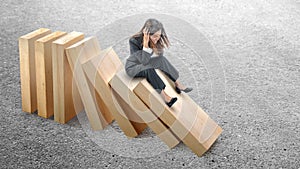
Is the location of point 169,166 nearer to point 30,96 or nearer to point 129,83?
point 129,83

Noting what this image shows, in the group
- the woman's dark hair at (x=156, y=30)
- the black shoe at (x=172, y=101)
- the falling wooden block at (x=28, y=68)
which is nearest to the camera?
the woman's dark hair at (x=156, y=30)

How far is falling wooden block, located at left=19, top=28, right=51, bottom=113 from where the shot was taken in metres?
1.95

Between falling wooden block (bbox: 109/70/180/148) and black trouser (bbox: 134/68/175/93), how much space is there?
0.04 meters

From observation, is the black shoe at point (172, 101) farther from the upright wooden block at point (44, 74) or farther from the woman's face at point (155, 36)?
the upright wooden block at point (44, 74)

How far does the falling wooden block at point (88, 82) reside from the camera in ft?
6.01

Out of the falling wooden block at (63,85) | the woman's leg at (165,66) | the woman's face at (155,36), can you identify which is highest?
the woman's face at (155,36)

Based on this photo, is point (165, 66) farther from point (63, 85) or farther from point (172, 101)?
point (63, 85)

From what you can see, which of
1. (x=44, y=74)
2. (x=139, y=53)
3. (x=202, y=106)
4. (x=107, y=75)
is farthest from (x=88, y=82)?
(x=202, y=106)

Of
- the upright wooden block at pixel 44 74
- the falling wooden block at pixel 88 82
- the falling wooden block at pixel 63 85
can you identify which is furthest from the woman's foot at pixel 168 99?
the upright wooden block at pixel 44 74

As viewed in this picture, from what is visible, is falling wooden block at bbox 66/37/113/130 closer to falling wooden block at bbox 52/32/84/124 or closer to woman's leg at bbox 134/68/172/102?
falling wooden block at bbox 52/32/84/124

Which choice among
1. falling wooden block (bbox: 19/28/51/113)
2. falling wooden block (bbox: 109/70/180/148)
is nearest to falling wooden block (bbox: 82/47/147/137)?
falling wooden block (bbox: 109/70/180/148)

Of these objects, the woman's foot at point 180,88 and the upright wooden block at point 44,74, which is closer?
the woman's foot at point 180,88

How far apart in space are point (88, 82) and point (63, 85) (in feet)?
0.39

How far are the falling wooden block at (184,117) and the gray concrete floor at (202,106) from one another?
4cm
